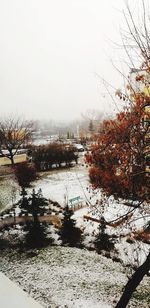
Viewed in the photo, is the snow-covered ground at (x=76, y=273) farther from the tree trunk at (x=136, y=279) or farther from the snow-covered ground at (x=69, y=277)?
the tree trunk at (x=136, y=279)

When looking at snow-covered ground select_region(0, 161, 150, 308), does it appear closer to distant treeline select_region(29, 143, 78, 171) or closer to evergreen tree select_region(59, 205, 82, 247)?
evergreen tree select_region(59, 205, 82, 247)

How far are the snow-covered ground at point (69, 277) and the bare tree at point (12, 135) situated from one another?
18889 millimetres

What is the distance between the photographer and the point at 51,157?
30516 mm

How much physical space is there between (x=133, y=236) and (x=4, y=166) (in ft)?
72.3

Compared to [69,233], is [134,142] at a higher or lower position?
higher

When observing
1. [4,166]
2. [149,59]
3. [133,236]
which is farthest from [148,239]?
[4,166]

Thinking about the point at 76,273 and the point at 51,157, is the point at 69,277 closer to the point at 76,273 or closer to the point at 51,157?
the point at 76,273

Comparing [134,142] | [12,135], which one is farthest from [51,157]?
[134,142]

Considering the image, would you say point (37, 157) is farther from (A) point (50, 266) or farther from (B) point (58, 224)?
(A) point (50, 266)

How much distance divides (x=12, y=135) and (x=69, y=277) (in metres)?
26.3

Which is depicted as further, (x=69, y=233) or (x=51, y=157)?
(x=51, y=157)

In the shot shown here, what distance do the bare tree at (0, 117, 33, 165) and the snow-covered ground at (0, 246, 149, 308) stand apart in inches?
744

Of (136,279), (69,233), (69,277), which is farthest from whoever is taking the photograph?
(69,233)

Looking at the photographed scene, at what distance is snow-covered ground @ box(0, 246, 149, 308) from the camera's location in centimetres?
948
